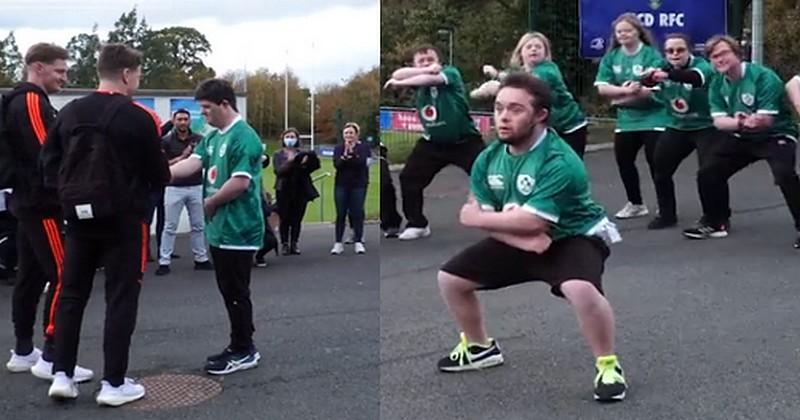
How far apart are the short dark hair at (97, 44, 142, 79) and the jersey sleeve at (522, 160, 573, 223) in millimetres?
1772

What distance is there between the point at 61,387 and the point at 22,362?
29.7 inches

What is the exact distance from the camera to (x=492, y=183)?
4.59 meters

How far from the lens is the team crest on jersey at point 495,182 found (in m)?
4.54

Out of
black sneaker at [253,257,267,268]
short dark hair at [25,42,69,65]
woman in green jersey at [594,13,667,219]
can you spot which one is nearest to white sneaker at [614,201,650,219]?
woman in green jersey at [594,13,667,219]

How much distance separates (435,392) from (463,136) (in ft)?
11.6

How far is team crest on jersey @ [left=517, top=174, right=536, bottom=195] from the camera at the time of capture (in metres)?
4.40

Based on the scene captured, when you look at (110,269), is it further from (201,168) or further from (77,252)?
(201,168)

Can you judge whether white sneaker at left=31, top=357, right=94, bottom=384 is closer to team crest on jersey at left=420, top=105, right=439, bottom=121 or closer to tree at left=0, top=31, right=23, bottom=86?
tree at left=0, top=31, right=23, bottom=86

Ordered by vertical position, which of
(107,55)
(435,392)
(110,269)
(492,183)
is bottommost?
(435,392)

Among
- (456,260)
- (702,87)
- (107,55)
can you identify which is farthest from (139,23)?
(702,87)

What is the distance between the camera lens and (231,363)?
17.4 ft

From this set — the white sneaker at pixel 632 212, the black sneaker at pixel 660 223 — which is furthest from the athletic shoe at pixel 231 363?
the white sneaker at pixel 632 212

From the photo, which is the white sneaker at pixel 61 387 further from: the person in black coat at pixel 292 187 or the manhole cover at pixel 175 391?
the person in black coat at pixel 292 187

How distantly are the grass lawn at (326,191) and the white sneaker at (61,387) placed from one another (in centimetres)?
249
